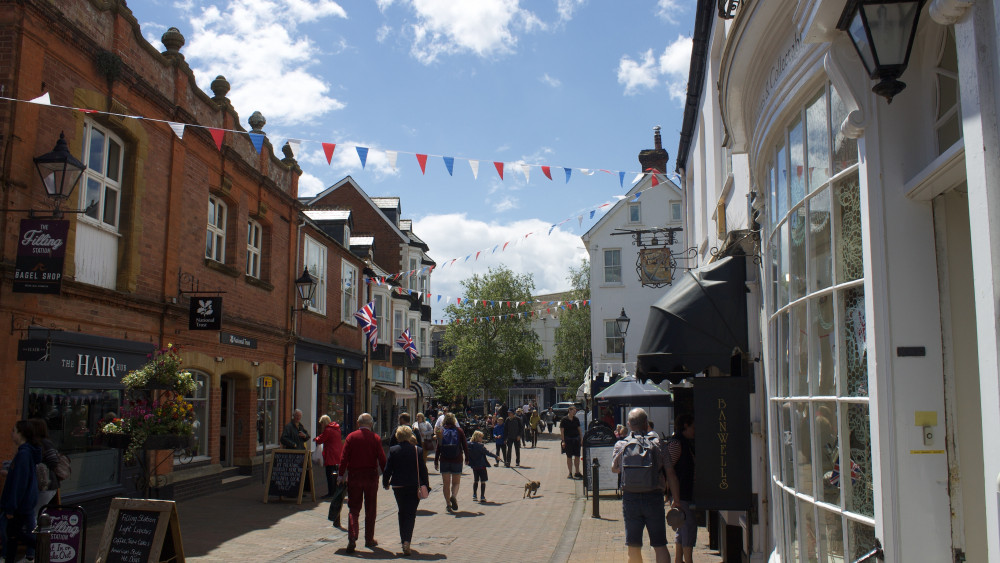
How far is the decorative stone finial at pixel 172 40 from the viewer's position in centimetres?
1449

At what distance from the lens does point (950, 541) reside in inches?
136

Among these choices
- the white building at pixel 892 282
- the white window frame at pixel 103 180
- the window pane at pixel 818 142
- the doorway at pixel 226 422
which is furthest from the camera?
the doorway at pixel 226 422

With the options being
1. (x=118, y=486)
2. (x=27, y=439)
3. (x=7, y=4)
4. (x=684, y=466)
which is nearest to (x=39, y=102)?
(x=7, y=4)

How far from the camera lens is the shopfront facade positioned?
284 centimetres

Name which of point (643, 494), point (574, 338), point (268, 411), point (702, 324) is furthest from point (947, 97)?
point (574, 338)

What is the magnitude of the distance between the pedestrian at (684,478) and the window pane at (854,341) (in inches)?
164

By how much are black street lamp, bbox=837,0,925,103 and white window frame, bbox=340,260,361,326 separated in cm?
2336

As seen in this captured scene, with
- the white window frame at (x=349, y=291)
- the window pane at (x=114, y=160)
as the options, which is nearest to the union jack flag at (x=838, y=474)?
the window pane at (x=114, y=160)

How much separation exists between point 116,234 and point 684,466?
9136 millimetres

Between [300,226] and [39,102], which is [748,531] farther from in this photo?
[300,226]

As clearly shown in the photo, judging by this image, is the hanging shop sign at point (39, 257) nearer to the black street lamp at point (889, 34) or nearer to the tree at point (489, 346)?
the black street lamp at point (889, 34)

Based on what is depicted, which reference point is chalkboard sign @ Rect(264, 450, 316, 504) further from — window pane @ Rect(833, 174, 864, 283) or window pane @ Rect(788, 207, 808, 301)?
window pane @ Rect(833, 174, 864, 283)

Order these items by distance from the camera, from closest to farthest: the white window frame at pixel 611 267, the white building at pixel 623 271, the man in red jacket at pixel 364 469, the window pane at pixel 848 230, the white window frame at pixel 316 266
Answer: the window pane at pixel 848 230 < the man in red jacket at pixel 364 469 < the white window frame at pixel 316 266 < the white building at pixel 623 271 < the white window frame at pixel 611 267

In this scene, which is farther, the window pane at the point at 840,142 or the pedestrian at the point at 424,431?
the pedestrian at the point at 424,431
